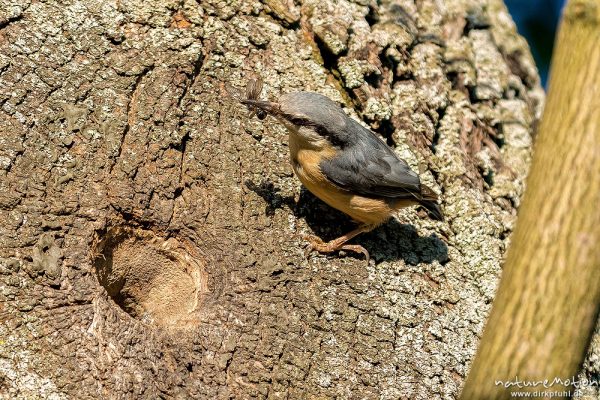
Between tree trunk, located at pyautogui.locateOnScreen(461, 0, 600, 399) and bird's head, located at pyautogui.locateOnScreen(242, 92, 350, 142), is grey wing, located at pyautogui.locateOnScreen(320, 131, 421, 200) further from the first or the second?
tree trunk, located at pyautogui.locateOnScreen(461, 0, 600, 399)

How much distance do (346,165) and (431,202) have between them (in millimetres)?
482

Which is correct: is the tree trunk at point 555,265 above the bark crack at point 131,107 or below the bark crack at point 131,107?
above

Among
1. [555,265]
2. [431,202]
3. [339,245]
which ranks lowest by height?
[339,245]

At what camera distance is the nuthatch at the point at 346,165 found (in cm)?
352

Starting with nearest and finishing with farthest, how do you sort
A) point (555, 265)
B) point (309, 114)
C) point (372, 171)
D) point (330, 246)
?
point (555, 265) < point (330, 246) < point (309, 114) < point (372, 171)

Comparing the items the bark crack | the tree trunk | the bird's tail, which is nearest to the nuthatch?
the bird's tail

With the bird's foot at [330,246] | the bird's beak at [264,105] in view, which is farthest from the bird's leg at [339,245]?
the bird's beak at [264,105]

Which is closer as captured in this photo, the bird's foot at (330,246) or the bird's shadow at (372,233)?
the bird's foot at (330,246)

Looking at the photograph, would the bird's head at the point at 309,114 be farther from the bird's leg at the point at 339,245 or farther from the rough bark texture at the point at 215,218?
the bird's leg at the point at 339,245

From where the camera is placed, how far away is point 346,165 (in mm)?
3840

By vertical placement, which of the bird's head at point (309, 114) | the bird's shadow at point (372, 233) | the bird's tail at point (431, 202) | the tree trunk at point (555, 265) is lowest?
the bird's shadow at point (372, 233)

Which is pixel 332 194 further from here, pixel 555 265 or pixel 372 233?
pixel 555 265

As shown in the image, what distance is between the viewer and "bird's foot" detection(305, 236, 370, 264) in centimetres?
328

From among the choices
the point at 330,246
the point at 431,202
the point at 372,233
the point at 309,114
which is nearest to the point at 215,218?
the point at 330,246
